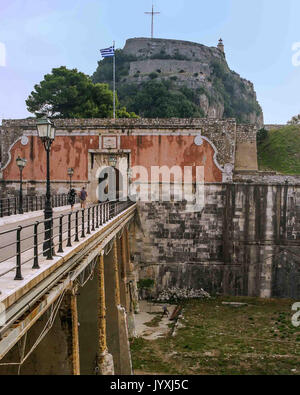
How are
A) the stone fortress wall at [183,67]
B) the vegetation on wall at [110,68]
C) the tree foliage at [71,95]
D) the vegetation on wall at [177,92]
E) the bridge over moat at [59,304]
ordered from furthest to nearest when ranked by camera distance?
the vegetation on wall at [110,68]
the stone fortress wall at [183,67]
the vegetation on wall at [177,92]
the tree foliage at [71,95]
the bridge over moat at [59,304]

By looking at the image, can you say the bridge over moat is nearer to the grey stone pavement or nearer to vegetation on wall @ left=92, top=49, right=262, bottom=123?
the grey stone pavement

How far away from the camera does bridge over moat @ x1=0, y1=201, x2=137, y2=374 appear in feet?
14.6

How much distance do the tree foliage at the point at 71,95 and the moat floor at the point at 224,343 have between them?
19.3 metres

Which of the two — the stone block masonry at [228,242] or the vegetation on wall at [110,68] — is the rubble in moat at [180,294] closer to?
the stone block masonry at [228,242]

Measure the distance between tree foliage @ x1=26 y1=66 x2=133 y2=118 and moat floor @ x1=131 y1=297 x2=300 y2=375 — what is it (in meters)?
19.3

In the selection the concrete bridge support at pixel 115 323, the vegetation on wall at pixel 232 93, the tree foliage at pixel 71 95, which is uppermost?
the vegetation on wall at pixel 232 93

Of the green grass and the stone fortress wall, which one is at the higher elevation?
the stone fortress wall

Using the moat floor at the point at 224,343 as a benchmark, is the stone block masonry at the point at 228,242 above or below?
above

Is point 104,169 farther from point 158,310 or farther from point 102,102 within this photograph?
point 102,102

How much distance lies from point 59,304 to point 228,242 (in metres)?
14.9

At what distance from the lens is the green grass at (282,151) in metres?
25.7

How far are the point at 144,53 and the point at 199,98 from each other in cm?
1392

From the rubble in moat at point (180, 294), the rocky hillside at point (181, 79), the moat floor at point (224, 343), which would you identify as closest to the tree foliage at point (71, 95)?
the rocky hillside at point (181, 79)

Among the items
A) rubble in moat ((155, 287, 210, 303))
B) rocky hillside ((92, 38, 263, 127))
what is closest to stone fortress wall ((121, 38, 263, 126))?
rocky hillside ((92, 38, 263, 127))
